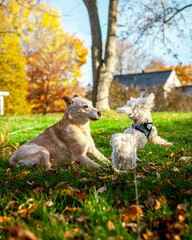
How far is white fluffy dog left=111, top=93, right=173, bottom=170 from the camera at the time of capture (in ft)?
10.9

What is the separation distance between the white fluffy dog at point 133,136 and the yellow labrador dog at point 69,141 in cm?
64

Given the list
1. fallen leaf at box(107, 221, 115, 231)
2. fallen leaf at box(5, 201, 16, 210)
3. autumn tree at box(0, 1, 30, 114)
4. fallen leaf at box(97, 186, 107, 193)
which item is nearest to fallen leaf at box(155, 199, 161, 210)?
fallen leaf at box(107, 221, 115, 231)

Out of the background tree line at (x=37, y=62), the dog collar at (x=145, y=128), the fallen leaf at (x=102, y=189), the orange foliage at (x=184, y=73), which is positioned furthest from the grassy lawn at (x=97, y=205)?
the orange foliage at (x=184, y=73)

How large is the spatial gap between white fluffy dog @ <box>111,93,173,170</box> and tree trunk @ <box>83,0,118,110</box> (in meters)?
9.25

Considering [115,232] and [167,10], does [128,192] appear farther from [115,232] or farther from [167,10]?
[167,10]

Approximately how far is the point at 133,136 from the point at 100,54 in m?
11.1

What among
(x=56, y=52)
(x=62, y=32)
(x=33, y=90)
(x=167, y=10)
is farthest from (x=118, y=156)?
(x=62, y=32)

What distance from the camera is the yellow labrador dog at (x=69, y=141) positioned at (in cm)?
396

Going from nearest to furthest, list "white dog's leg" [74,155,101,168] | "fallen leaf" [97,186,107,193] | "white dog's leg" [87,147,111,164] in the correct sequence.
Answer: "fallen leaf" [97,186,107,193]
"white dog's leg" [74,155,101,168]
"white dog's leg" [87,147,111,164]

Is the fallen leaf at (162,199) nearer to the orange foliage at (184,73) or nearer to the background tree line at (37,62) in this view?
the background tree line at (37,62)

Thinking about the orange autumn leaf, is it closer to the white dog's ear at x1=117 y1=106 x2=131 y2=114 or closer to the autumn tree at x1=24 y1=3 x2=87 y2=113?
the white dog's ear at x1=117 y1=106 x2=131 y2=114

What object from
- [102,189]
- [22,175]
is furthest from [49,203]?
[22,175]

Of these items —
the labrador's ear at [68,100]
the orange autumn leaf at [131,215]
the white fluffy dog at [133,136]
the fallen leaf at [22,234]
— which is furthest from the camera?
the labrador's ear at [68,100]

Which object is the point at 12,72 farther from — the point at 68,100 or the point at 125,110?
the point at 125,110
